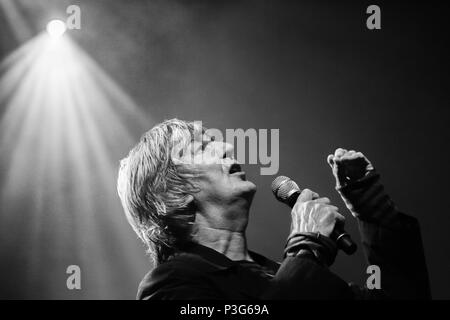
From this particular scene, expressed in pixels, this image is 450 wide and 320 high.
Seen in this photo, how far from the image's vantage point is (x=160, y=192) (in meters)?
1.50

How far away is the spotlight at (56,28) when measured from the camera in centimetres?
248

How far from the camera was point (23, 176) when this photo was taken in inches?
97.6

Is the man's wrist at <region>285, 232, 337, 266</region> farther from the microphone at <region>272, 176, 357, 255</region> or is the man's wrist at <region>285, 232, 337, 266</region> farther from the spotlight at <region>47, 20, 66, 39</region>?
the spotlight at <region>47, 20, 66, 39</region>

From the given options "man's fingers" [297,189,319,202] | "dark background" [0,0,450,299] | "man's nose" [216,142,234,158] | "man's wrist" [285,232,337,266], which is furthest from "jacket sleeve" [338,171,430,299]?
"dark background" [0,0,450,299]

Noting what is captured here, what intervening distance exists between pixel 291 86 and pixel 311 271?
4.59 feet

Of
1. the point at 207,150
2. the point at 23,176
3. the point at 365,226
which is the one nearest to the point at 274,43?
the point at 207,150

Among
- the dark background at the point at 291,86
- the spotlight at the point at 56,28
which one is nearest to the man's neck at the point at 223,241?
the dark background at the point at 291,86

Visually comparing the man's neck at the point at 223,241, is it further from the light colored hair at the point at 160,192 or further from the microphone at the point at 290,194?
the microphone at the point at 290,194

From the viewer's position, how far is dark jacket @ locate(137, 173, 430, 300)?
1.18 m

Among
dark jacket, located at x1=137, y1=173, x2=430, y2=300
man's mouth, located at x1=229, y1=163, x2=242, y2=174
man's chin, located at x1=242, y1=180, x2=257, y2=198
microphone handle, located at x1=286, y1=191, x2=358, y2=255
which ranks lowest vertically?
dark jacket, located at x1=137, y1=173, x2=430, y2=300

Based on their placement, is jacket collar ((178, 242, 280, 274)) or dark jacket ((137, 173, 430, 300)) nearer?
dark jacket ((137, 173, 430, 300))

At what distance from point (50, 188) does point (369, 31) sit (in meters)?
1.78

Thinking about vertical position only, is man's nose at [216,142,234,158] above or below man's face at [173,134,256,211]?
above

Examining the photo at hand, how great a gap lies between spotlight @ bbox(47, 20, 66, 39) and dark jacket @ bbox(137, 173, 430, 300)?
160cm
